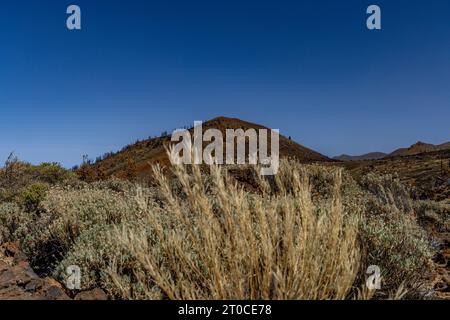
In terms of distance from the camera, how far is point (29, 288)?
14.4ft

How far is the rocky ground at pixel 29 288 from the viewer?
13.0ft

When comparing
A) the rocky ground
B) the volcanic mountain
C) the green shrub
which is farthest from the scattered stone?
the volcanic mountain

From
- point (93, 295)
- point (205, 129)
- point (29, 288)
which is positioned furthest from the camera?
point (205, 129)

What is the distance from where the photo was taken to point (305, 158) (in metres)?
29.7

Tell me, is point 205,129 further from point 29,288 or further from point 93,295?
point 93,295

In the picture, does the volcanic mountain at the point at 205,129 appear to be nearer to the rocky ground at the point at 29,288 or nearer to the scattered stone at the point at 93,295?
the rocky ground at the point at 29,288

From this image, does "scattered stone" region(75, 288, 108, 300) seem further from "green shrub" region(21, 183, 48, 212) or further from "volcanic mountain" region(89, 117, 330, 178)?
"volcanic mountain" region(89, 117, 330, 178)

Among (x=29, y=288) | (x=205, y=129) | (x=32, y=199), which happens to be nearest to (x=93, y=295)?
(x=29, y=288)

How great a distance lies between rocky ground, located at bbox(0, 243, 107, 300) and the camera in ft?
13.0

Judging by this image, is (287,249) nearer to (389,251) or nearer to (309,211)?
(309,211)

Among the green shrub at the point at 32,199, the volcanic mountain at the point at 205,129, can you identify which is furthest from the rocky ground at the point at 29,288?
the volcanic mountain at the point at 205,129

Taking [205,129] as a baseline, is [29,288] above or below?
below

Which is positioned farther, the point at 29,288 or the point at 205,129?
the point at 205,129
